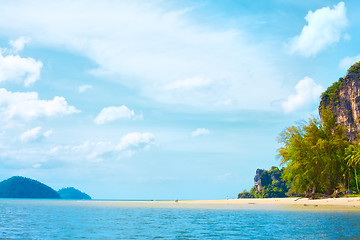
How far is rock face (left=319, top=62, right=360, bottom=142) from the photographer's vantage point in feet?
361

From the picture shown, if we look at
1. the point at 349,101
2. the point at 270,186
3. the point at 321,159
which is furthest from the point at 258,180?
the point at 321,159

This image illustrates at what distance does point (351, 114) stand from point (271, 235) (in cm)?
10510

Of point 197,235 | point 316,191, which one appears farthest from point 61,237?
point 316,191

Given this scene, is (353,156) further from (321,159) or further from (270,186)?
(270,186)

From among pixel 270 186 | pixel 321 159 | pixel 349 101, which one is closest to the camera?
pixel 321 159

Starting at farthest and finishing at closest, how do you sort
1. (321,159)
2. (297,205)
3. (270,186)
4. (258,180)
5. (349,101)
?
(258,180) → (270,186) → (349,101) → (321,159) → (297,205)

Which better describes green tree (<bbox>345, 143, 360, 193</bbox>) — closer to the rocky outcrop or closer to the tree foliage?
the tree foliage

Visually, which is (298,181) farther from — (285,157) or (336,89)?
(336,89)

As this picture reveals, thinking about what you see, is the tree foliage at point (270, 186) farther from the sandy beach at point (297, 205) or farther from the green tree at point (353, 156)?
the green tree at point (353, 156)

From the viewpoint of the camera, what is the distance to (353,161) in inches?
2594

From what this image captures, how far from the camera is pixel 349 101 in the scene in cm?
11406

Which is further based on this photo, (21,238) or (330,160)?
(330,160)

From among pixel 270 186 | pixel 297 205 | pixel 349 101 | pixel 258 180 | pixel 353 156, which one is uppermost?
pixel 349 101

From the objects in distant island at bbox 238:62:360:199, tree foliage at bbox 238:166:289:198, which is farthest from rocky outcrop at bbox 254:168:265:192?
distant island at bbox 238:62:360:199
